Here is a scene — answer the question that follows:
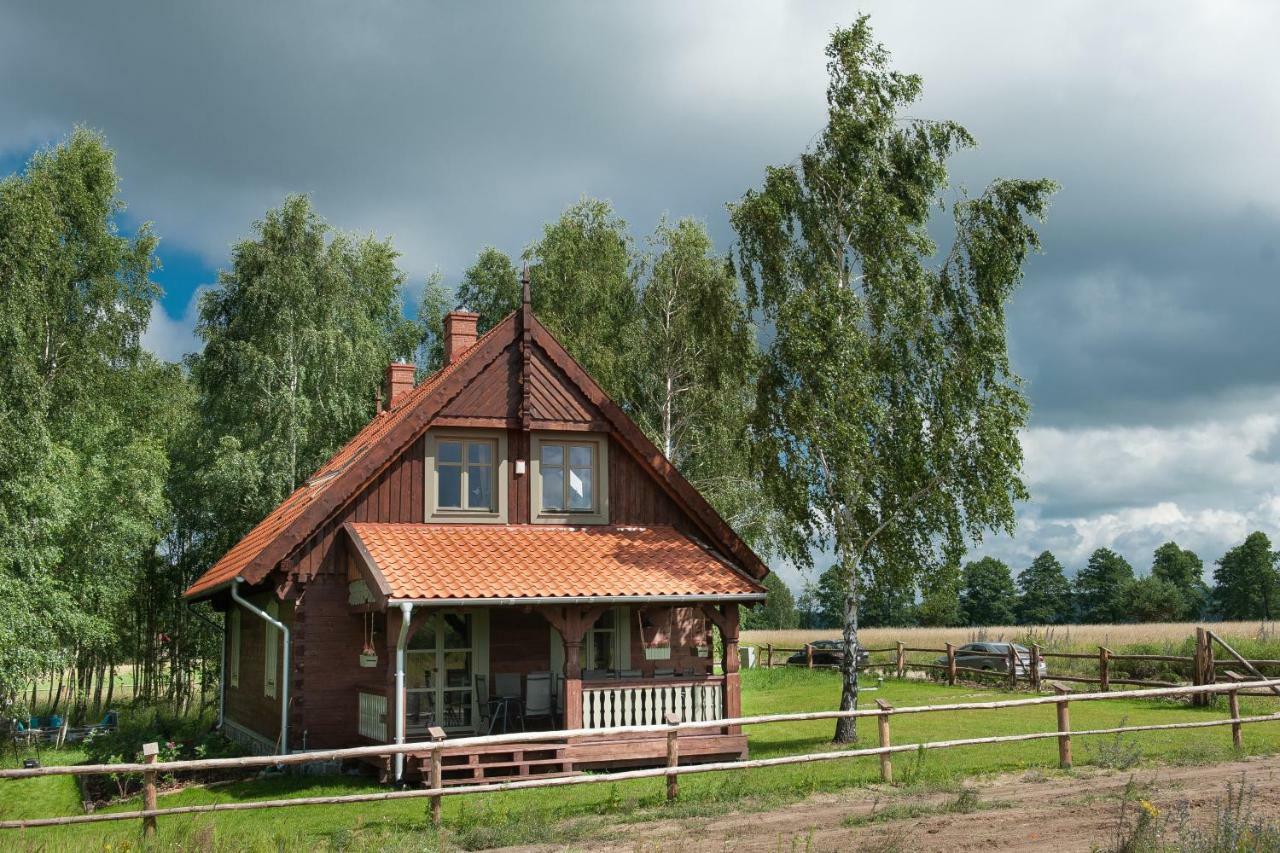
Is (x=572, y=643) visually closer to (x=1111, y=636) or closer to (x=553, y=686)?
(x=553, y=686)

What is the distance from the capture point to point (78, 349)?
88.5ft

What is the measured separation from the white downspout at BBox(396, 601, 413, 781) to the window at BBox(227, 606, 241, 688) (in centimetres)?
896

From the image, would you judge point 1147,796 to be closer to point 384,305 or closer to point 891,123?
point 891,123

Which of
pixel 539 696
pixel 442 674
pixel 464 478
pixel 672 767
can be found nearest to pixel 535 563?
pixel 539 696

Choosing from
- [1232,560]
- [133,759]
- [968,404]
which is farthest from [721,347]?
[1232,560]

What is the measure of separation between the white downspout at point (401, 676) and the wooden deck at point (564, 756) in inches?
8.5

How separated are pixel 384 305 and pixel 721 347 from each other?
18.1 meters

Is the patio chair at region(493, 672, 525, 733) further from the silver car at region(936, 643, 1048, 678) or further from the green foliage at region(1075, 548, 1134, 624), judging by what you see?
the green foliage at region(1075, 548, 1134, 624)

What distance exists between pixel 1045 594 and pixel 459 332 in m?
116

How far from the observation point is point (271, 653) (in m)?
20.1

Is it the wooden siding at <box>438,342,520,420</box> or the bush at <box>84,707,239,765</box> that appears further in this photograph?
the wooden siding at <box>438,342,520,420</box>

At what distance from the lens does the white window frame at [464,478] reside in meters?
19.2

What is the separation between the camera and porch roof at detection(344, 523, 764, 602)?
Answer: 16328 mm

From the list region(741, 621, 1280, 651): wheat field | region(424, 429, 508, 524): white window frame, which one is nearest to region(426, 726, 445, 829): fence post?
region(424, 429, 508, 524): white window frame
